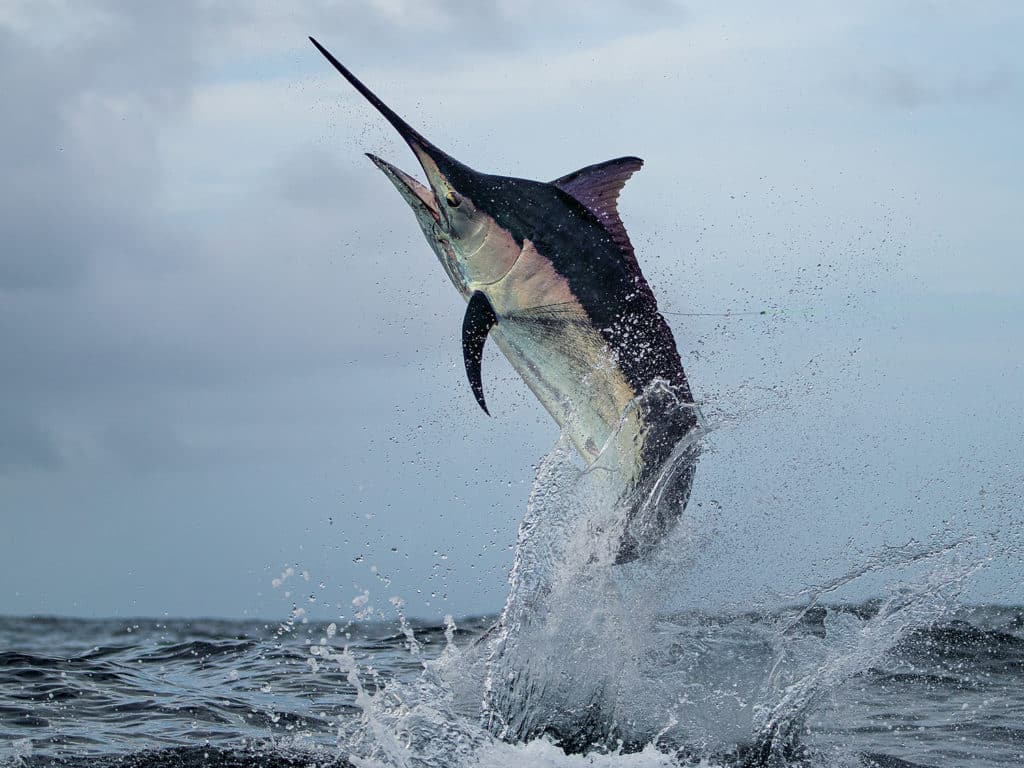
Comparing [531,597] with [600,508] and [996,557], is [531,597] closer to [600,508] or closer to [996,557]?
[600,508]

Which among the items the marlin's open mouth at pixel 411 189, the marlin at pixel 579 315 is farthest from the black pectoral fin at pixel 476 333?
the marlin's open mouth at pixel 411 189

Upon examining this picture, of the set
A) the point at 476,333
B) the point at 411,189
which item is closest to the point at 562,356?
the point at 476,333

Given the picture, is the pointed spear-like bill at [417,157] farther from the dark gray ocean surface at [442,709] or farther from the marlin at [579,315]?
the dark gray ocean surface at [442,709]

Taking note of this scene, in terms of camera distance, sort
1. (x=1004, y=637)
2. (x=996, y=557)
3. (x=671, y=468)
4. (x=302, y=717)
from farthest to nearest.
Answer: (x=1004, y=637) → (x=302, y=717) → (x=996, y=557) → (x=671, y=468)

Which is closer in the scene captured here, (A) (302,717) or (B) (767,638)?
(B) (767,638)

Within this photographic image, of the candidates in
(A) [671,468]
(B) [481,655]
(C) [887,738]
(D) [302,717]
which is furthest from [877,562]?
(D) [302,717]

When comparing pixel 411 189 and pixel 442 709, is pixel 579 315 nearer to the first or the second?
pixel 411 189

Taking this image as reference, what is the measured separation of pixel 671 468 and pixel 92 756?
4.25 metres

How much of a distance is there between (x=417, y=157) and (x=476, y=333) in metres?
1.41

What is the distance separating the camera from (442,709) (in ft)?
21.1

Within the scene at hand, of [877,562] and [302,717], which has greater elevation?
[877,562]

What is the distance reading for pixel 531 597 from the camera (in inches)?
266

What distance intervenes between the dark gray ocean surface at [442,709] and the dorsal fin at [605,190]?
9.12ft

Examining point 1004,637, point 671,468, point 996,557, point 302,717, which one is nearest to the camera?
point 671,468
